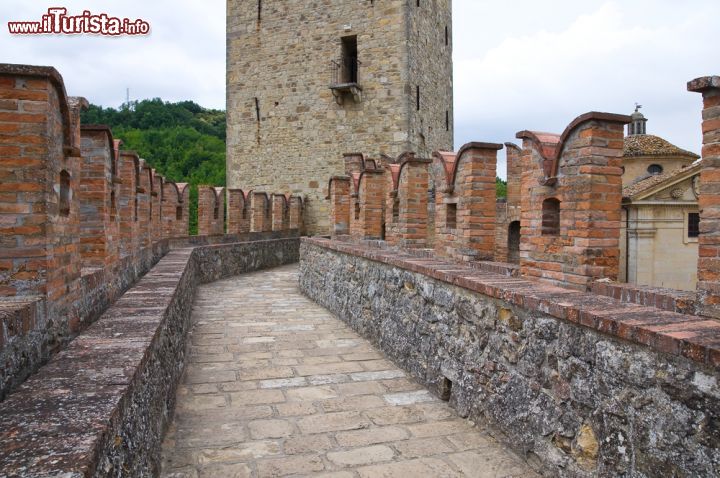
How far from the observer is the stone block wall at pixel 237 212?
13898 mm

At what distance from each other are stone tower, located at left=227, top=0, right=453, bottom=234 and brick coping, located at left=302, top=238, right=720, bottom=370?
445 inches

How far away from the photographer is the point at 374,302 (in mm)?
5672

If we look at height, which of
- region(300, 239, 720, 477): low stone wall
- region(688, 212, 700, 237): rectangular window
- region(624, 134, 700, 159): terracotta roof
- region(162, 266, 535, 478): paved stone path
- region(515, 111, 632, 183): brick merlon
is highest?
region(624, 134, 700, 159): terracotta roof

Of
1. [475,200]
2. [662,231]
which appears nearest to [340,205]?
[475,200]

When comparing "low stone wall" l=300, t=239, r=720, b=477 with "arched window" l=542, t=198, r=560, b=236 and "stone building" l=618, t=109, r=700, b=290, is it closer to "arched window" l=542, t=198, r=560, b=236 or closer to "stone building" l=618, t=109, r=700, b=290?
"arched window" l=542, t=198, r=560, b=236

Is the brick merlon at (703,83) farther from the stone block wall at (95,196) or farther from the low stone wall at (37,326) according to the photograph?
the stone block wall at (95,196)

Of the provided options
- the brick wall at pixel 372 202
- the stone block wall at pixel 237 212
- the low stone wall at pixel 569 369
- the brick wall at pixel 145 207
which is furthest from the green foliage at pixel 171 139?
the low stone wall at pixel 569 369

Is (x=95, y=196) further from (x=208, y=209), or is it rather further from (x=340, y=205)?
(x=208, y=209)

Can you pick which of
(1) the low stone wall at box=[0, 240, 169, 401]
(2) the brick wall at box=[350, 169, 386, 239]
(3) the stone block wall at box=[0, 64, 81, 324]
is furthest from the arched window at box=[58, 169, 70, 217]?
(2) the brick wall at box=[350, 169, 386, 239]

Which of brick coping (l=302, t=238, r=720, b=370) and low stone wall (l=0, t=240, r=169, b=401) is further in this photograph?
low stone wall (l=0, t=240, r=169, b=401)

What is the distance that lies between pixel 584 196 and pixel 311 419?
2197mm

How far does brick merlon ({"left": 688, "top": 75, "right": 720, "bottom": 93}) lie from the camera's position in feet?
7.36

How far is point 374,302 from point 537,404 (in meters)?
3.03

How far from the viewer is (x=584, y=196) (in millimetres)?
3084
